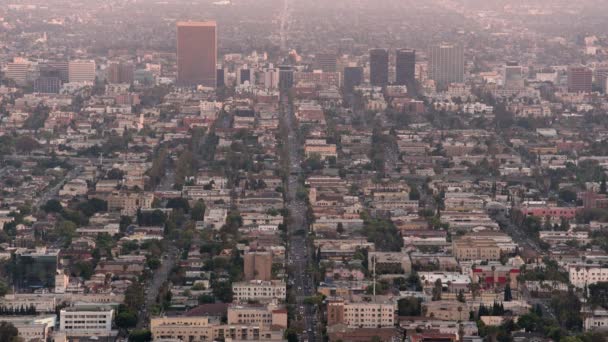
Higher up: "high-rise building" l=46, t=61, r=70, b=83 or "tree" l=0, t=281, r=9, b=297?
"tree" l=0, t=281, r=9, b=297

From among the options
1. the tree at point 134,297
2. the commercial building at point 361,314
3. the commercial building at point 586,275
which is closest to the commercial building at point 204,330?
the commercial building at point 361,314

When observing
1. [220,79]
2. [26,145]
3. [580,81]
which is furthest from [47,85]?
[26,145]

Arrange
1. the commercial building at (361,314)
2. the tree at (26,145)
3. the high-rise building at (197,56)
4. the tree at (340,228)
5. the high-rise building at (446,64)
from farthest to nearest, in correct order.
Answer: the high-rise building at (446,64), the high-rise building at (197,56), the tree at (26,145), the tree at (340,228), the commercial building at (361,314)

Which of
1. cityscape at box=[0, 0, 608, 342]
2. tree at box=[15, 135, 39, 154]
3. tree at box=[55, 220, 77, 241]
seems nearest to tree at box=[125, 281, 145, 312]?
cityscape at box=[0, 0, 608, 342]

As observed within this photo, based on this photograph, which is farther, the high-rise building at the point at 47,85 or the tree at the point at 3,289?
the high-rise building at the point at 47,85

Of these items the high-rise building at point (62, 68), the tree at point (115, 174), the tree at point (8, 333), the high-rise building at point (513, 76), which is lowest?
the high-rise building at point (62, 68)

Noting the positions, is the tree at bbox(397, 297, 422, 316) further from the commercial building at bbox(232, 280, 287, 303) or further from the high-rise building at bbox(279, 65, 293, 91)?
the high-rise building at bbox(279, 65, 293, 91)

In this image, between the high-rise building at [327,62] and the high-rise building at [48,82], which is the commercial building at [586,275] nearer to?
the high-rise building at [48,82]
